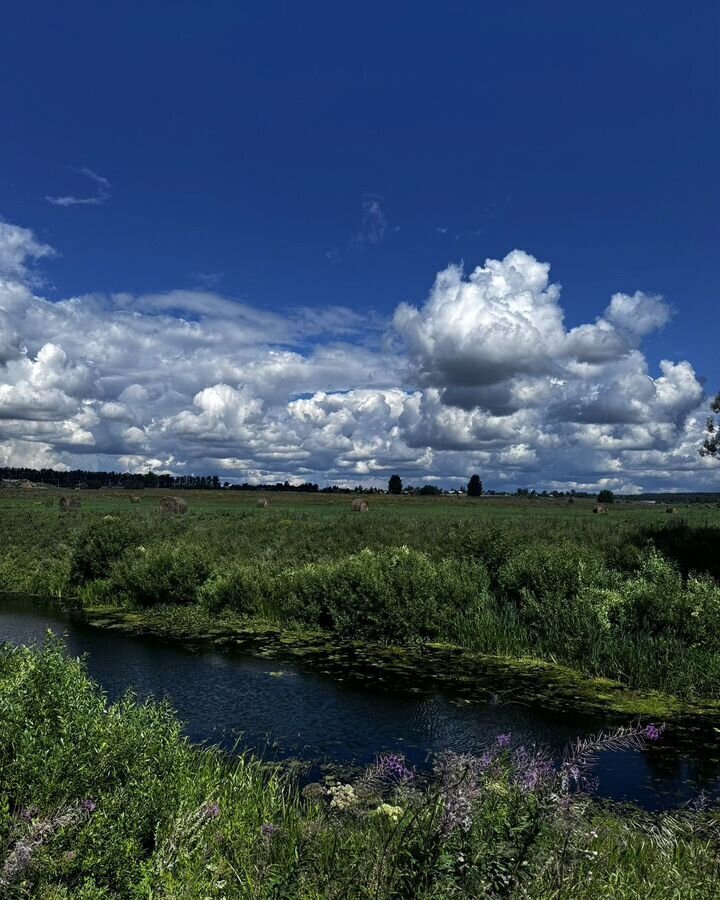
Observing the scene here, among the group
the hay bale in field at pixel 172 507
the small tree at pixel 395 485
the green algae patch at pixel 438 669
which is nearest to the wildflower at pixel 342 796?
the green algae patch at pixel 438 669

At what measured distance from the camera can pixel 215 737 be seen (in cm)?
1280

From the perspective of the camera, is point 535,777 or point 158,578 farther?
point 158,578

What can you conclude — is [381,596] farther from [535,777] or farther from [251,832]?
[535,777]

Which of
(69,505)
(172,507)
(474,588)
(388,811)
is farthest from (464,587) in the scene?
(69,505)

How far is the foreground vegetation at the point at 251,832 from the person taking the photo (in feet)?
15.0

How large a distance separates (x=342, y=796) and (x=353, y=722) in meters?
4.67

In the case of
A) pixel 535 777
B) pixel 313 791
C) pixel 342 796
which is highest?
pixel 535 777

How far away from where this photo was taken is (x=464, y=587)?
22.7 metres

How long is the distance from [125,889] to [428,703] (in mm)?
10777

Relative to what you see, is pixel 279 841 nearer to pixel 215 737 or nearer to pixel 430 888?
pixel 430 888

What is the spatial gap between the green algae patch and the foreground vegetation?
7698 mm

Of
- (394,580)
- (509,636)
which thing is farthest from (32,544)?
(509,636)

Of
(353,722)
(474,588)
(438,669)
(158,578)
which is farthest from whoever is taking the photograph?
(158,578)

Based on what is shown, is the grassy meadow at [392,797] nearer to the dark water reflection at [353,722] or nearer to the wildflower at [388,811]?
the wildflower at [388,811]
